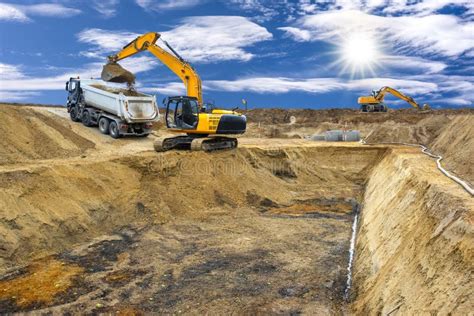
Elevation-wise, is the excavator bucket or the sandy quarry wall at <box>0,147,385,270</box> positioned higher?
the excavator bucket

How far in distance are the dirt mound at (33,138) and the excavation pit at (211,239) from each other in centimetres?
354

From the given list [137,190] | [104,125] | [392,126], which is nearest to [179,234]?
[137,190]

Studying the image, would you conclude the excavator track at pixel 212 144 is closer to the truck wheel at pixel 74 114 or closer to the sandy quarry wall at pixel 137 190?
the sandy quarry wall at pixel 137 190

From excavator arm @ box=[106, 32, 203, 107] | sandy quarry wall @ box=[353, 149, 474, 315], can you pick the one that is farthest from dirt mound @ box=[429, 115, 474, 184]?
excavator arm @ box=[106, 32, 203, 107]

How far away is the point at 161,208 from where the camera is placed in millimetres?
13781

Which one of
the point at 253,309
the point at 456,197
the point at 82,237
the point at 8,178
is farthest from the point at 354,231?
the point at 8,178

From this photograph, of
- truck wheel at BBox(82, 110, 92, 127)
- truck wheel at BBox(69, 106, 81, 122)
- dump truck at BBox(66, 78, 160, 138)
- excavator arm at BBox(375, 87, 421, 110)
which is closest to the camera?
dump truck at BBox(66, 78, 160, 138)

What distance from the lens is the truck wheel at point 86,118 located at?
893 inches

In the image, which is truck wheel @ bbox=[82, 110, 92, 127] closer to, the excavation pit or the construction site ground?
the construction site ground

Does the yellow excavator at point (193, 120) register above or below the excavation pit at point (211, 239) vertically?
above

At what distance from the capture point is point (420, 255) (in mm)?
6090

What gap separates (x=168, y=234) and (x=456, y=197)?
776 centimetres

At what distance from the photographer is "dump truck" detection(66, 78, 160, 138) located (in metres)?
21.1

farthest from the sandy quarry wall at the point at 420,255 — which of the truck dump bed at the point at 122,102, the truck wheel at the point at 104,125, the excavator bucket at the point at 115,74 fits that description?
the excavator bucket at the point at 115,74
